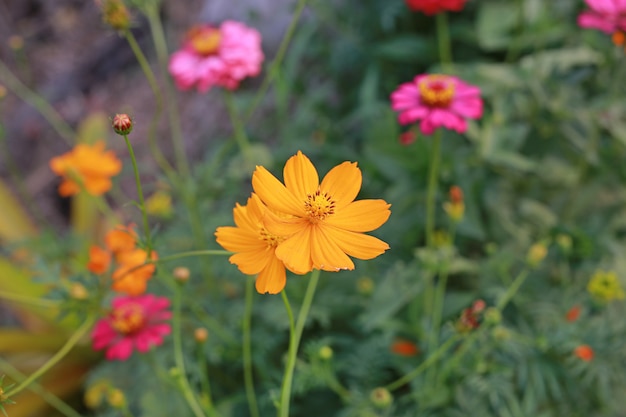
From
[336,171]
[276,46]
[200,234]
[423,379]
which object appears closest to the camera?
[336,171]

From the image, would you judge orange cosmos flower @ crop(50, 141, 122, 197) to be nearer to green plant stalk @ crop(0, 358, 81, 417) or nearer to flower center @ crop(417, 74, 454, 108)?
green plant stalk @ crop(0, 358, 81, 417)

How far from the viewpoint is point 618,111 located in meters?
1.20

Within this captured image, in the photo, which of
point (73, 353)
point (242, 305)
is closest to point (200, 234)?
point (242, 305)

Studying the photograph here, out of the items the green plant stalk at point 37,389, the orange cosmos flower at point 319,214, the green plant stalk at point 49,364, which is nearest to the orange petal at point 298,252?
the orange cosmos flower at point 319,214

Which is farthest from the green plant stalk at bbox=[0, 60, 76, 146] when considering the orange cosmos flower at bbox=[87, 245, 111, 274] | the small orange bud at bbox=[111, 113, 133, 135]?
the small orange bud at bbox=[111, 113, 133, 135]

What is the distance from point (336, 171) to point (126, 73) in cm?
208

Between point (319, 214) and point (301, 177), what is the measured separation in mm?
42

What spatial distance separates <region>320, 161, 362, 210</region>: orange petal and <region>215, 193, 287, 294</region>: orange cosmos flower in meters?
0.07

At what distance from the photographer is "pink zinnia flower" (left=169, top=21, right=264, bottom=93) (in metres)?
1.14

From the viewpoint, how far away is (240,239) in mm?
579

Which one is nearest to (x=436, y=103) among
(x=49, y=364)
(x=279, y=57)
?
(x=279, y=57)

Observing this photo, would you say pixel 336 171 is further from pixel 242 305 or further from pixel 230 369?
pixel 230 369

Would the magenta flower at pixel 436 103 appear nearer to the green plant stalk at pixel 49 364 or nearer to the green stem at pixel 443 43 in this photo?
the green stem at pixel 443 43

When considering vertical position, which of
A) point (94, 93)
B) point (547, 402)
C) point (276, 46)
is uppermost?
point (94, 93)
